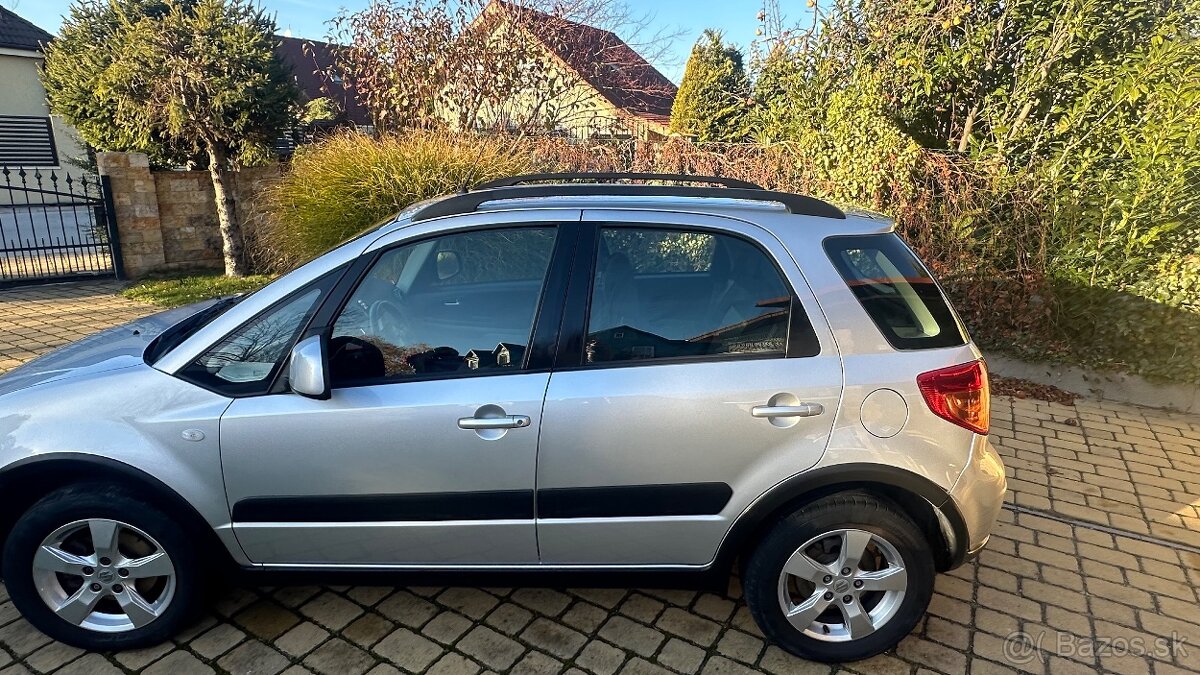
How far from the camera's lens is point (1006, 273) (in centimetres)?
607

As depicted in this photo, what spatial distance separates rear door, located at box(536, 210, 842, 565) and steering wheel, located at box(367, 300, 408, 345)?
60 cm

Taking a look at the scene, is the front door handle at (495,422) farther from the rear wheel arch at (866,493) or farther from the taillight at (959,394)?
the taillight at (959,394)

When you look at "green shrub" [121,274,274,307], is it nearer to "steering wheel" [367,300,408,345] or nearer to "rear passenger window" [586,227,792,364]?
"steering wheel" [367,300,408,345]

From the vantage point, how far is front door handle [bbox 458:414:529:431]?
7.45 feet

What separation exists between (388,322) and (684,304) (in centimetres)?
109

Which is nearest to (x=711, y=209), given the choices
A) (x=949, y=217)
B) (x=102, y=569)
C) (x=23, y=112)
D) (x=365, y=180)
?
(x=102, y=569)

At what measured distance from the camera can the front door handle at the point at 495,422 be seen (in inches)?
89.4

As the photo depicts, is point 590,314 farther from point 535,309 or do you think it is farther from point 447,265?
point 447,265

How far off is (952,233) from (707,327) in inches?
189

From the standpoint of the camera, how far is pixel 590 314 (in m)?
2.39

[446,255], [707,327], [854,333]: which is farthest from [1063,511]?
[446,255]

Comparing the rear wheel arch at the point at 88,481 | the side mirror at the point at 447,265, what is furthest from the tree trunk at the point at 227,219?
the side mirror at the point at 447,265

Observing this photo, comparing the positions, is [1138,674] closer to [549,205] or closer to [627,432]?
[627,432]

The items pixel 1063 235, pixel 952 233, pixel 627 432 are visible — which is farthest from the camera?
pixel 952 233
